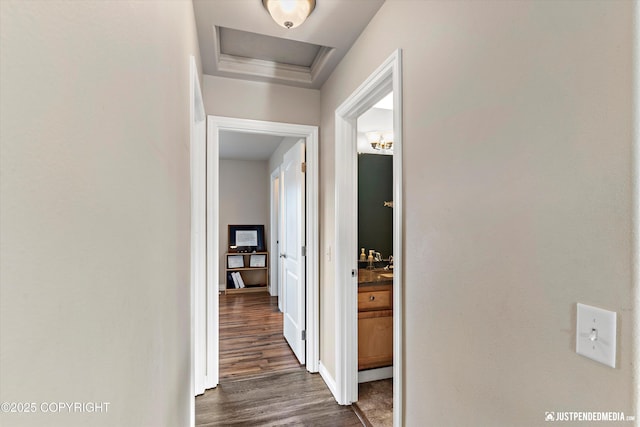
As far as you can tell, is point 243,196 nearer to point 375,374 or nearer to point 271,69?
point 271,69

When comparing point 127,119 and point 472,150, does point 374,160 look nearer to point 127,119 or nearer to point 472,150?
point 472,150

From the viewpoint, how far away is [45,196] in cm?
37

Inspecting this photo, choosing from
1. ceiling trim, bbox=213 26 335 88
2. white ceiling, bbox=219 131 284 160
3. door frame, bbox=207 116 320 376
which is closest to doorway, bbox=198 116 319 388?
Result: door frame, bbox=207 116 320 376

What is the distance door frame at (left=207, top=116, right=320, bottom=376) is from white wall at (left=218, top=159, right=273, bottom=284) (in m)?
3.41

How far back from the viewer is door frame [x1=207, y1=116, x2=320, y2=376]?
8.04ft

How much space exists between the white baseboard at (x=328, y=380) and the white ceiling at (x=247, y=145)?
9.08 feet

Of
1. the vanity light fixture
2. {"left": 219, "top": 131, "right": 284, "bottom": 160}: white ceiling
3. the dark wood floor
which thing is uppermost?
{"left": 219, "top": 131, "right": 284, "bottom": 160}: white ceiling

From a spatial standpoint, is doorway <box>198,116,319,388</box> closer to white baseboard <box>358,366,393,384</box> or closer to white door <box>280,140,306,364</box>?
white door <box>280,140,306,364</box>

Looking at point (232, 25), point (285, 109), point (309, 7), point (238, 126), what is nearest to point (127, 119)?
point (309, 7)

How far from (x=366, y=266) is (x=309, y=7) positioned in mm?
2341

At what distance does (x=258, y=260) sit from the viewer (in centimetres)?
592

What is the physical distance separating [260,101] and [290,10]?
103 cm

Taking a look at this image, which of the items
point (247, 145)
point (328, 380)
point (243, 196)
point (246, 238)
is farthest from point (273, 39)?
point (246, 238)

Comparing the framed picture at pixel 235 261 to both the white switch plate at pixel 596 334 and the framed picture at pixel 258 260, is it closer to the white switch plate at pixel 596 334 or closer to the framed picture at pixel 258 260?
the framed picture at pixel 258 260
